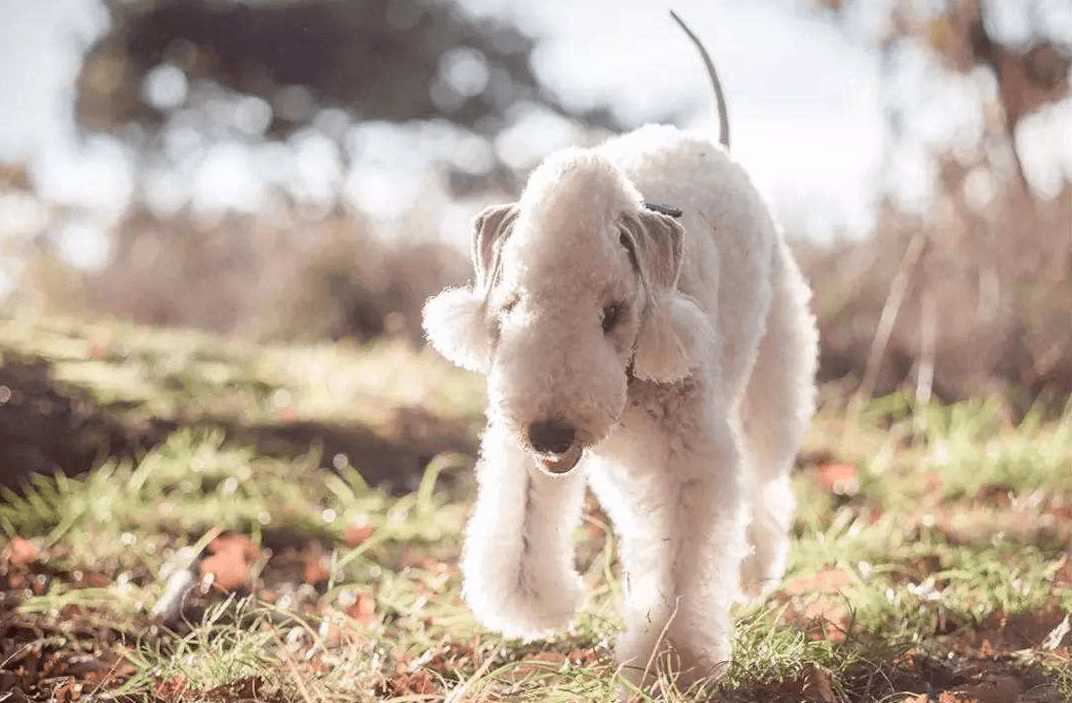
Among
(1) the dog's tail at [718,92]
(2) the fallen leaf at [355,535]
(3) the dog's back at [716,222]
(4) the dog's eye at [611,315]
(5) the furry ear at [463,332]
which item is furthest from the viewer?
(2) the fallen leaf at [355,535]

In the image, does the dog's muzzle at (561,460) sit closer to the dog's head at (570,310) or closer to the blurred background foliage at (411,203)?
the dog's head at (570,310)

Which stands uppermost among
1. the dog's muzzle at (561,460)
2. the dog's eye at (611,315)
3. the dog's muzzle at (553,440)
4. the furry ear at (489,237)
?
the furry ear at (489,237)

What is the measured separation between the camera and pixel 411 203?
35.7ft

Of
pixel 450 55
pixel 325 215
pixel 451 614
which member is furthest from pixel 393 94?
pixel 451 614

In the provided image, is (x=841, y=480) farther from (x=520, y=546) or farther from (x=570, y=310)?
(x=570, y=310)

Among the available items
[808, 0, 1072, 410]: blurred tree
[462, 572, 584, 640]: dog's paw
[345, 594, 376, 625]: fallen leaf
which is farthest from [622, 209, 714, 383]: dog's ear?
[808, 0, 1072, 410]: blurred tree

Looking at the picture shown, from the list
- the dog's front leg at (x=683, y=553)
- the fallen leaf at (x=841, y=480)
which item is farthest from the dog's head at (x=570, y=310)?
the fallen leaf at (x=841, y=480)

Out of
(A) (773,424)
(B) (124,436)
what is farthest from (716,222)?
(B) (124,436)

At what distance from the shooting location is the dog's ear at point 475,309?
9.49ft

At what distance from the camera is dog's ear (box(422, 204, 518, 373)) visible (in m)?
2.89

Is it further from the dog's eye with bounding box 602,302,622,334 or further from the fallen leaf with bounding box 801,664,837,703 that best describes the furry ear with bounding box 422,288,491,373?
the fallen leaf with bounding box 801,664,837,703

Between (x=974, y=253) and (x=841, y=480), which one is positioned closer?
(x=841, y=480)

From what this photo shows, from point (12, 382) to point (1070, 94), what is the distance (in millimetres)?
6792

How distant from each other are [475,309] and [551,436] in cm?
50
